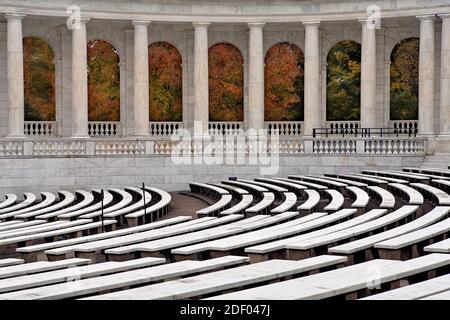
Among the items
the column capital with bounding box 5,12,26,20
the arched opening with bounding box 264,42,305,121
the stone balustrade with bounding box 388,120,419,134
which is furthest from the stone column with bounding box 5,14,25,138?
the arched opening with bounding box 264,42,305,121

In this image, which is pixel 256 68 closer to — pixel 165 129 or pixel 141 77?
pixel 141 77

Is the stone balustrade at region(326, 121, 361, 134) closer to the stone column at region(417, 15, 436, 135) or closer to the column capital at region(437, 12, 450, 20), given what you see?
the stone column at region(417, 15, 436, 135)

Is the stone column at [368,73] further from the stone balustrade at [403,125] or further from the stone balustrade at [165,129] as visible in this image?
the stone balustrade at [165,129]

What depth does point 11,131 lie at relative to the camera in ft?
212

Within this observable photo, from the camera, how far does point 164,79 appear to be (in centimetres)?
9400

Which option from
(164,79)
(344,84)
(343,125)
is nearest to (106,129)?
(164,79)

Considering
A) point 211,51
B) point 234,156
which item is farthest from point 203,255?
point 211,51

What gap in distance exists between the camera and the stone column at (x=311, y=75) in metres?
69.3

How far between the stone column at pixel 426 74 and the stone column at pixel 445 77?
32.8 inches

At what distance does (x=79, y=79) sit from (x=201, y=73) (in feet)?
35.1

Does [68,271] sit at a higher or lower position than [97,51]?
lower

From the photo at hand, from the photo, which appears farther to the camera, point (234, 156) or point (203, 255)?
point (234, 156)
